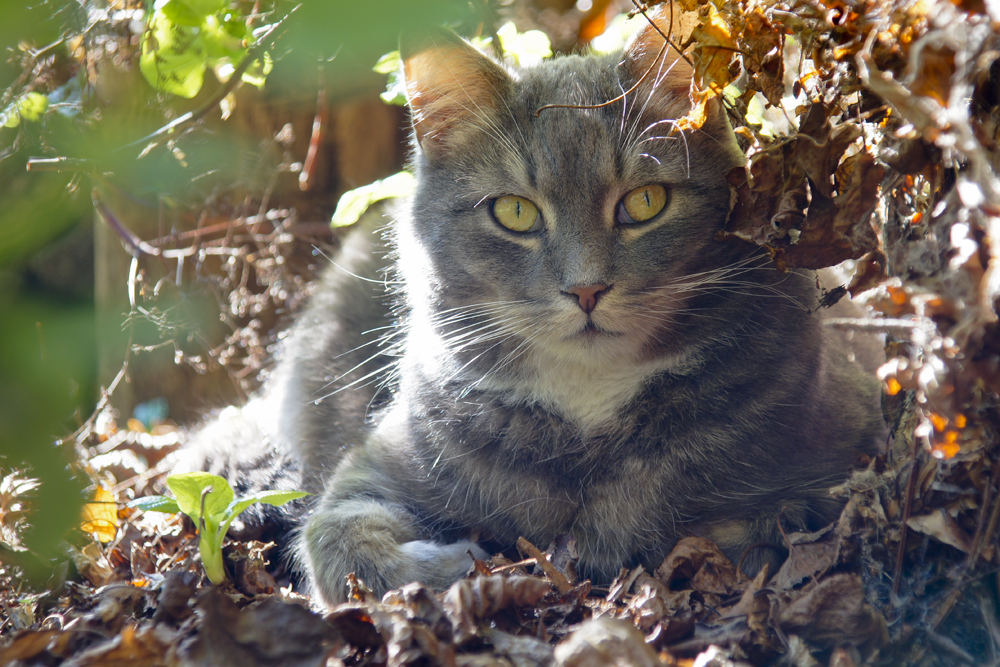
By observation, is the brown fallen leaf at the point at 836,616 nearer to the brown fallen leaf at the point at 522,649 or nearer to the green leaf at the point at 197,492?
the brown fallen leaf at the point at 522,649

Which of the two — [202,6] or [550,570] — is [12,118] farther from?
[550,570]

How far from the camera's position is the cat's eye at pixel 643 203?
1.88 m

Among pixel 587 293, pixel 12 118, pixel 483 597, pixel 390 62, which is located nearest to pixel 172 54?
pixel 390 62

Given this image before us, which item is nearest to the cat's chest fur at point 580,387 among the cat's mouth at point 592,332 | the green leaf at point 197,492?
the cat's mouth at point 592,332

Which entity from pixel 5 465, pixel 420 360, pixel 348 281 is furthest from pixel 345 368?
pixel 5 465

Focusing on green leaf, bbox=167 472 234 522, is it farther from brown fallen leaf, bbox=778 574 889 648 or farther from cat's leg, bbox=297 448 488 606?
brown fallen leaf, bbox=778 574 889 648

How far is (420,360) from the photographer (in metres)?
2.25

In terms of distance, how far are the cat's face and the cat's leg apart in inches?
21.4

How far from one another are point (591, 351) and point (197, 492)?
1.01m

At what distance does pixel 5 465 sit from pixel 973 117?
5.01ft

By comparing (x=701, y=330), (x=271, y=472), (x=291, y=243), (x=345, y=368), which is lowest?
(x=271, y=472)

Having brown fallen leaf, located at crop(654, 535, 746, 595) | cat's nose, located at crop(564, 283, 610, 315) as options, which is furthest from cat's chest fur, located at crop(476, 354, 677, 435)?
brown fallen leaf, located at crop(654, 535, 746, 595)

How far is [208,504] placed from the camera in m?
1.75

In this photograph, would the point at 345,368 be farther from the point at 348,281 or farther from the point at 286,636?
the point at 286,636
